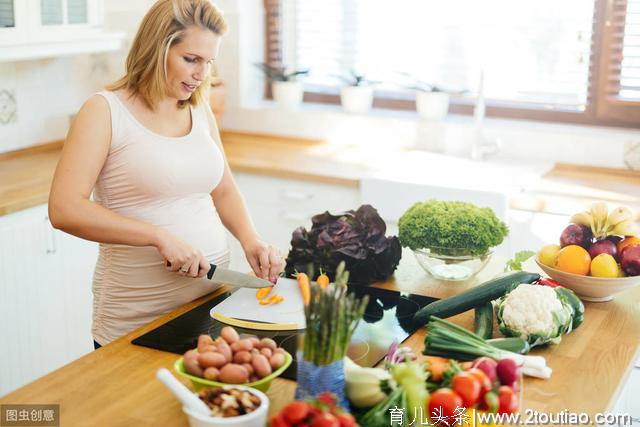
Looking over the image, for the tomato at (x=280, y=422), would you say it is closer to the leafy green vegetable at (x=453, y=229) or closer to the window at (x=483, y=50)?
the leafy green vegetable at (x=453, y=229)

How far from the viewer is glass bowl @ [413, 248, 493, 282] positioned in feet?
6.72

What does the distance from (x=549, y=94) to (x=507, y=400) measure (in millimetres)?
2582

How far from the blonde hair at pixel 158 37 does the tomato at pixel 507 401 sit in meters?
1.10

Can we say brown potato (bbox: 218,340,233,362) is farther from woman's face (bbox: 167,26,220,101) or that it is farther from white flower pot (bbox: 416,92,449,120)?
white flower pot (bbox: 416,92,449,120)

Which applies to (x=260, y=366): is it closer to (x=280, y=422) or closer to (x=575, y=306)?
(x=280, y=422)

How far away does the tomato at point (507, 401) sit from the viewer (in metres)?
1.33

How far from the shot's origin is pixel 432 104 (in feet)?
12.5

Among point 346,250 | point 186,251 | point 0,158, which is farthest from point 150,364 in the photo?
point 0,158

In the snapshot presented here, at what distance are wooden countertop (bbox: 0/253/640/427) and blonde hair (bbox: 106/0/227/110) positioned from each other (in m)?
0.55

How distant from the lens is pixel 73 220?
192 cm

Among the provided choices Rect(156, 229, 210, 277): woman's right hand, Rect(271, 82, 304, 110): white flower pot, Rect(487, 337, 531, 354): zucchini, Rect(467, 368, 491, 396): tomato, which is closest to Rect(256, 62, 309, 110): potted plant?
Rect(271, 82, 304, 110): white flower pot

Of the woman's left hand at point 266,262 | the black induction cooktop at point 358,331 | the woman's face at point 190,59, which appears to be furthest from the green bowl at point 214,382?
the woman's face at point 190,59

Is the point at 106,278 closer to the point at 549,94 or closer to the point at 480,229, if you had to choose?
the point at 480,229

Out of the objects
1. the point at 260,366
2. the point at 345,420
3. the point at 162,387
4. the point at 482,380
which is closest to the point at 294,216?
the point at 162,387
